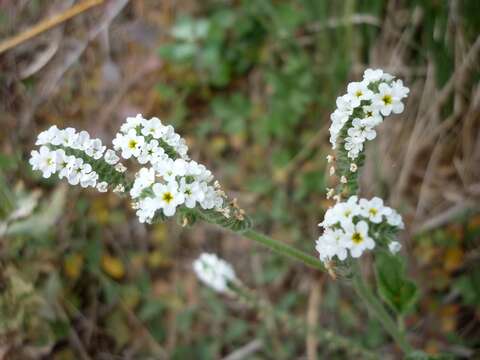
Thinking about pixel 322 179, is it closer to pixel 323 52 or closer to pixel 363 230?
pixel 323 52

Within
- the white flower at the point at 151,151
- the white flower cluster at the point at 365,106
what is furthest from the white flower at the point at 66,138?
the white flower cluster at the point at 365,106

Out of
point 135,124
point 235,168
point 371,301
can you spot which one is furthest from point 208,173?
point 235,168

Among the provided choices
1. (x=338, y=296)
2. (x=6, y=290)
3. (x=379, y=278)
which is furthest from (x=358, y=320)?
(x=6, y=290)

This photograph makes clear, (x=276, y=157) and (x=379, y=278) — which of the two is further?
(x=276, y=157)

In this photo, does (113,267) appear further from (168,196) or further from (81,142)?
(168,196)

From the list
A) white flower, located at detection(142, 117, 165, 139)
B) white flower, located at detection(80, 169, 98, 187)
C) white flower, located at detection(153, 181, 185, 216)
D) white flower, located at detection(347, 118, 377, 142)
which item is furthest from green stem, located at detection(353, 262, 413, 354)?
white flower, located at detection(80, 169, 98, 187)
